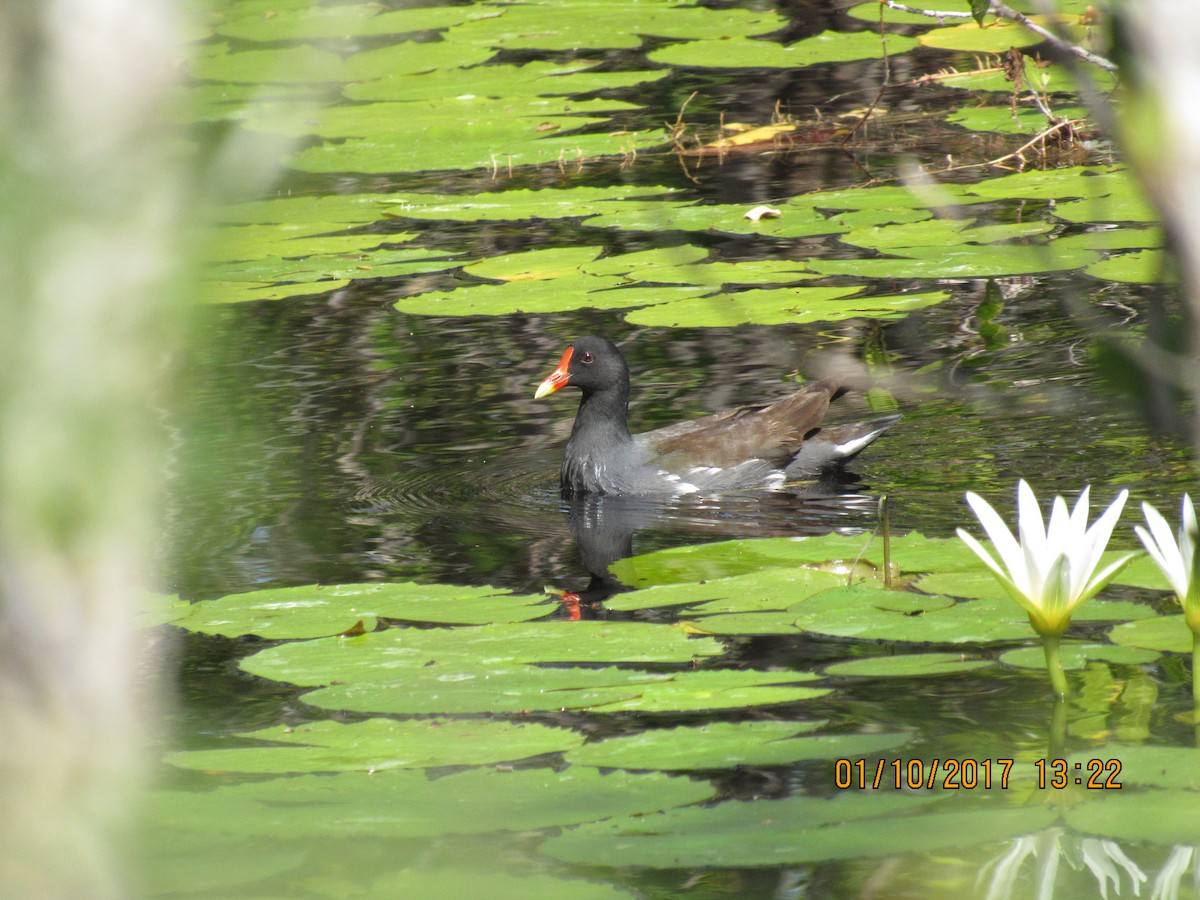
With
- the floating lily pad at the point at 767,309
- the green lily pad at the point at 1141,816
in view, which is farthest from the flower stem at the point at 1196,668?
the floating lily pad at the point at 767,309

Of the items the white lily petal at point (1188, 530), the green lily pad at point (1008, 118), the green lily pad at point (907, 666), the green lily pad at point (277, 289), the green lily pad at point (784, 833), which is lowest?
the green lily pad at point (907, 666)

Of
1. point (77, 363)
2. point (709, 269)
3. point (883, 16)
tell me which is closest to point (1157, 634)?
point (77, 363)

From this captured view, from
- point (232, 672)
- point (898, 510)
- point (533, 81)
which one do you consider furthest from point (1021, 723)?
point (533, 81)

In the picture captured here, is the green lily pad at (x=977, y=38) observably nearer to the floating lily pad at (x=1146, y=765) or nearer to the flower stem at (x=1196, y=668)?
the flower stem at (x=1196, y=668)

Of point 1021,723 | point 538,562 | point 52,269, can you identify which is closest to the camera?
point 52,269

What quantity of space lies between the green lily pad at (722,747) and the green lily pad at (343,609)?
1.05 metres

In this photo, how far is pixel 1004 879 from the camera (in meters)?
2.49

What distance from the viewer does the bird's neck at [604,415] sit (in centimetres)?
645

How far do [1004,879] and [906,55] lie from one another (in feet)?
41.1

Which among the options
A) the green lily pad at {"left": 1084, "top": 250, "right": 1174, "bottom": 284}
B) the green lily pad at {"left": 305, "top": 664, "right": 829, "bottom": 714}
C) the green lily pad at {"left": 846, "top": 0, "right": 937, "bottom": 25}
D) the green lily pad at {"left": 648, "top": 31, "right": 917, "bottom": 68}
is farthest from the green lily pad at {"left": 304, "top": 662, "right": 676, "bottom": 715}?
the green lily pad at {"left": 846, "top": 0, "right": 937, "bottom": 25}

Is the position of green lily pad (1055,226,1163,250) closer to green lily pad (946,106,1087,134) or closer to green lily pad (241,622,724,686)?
green lily pad (946,106,1087,134)

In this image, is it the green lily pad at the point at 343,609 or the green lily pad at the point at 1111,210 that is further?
the green lily pad at the point at 1111,210

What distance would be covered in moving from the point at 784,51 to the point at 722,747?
11.1m

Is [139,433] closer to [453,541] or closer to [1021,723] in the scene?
[1021,723]
